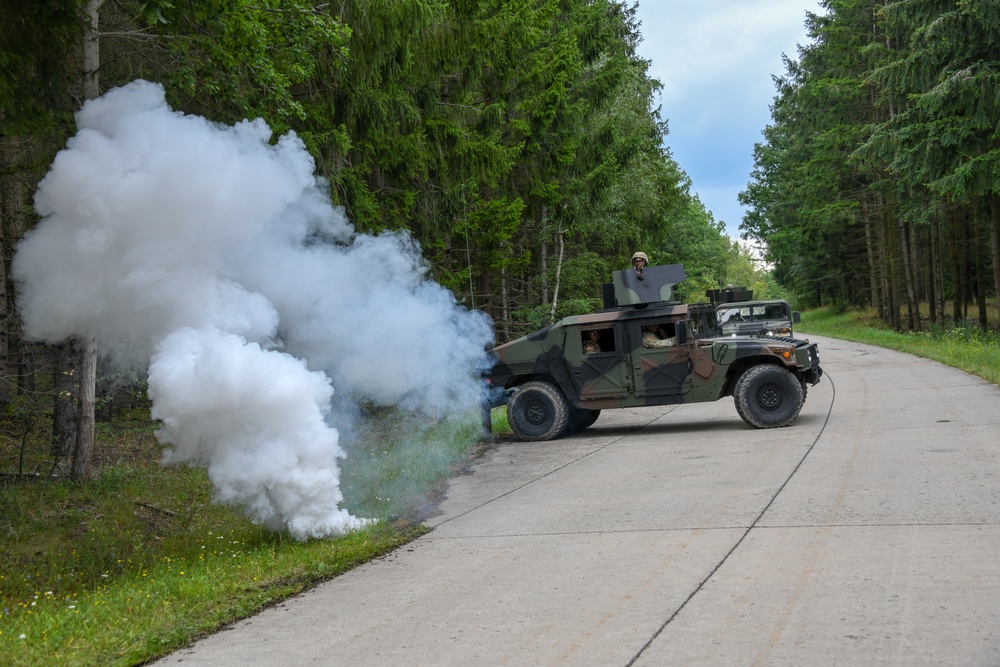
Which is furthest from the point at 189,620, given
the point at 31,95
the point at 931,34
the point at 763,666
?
the point at 931,34

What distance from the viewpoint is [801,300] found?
74062 mm

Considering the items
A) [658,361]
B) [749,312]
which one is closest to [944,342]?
[749,312]

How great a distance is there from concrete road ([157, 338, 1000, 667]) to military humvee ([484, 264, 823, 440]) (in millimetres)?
1657

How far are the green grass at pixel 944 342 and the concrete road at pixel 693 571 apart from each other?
371 inches

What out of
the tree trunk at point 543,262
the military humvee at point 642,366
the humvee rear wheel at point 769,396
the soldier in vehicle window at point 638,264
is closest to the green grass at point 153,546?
the military humvee at point 642,366

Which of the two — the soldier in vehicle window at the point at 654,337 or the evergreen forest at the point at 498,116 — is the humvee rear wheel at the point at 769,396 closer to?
the soldier in vehicle window at the point at 654,337

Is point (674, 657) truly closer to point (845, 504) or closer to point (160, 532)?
point (845, 504)

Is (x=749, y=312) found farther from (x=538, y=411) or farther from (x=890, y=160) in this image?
(x=538, y=411)

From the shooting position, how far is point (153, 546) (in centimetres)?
966

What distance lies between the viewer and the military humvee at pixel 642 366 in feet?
44.3

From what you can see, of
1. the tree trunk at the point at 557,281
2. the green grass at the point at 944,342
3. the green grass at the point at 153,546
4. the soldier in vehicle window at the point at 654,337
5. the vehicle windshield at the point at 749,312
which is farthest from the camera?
the vehicle windshield at the point at 749,312

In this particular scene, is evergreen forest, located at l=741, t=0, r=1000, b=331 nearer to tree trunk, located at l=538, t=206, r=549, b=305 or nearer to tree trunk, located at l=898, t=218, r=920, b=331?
tree trunk, located at l=898, t=218, r=920, b=331

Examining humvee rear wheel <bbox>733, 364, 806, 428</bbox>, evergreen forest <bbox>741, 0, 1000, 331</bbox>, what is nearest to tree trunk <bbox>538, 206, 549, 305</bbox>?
evergreen forest <bbox>741, 0, 1000, 331</bbox>

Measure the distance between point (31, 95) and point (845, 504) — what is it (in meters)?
8.79
